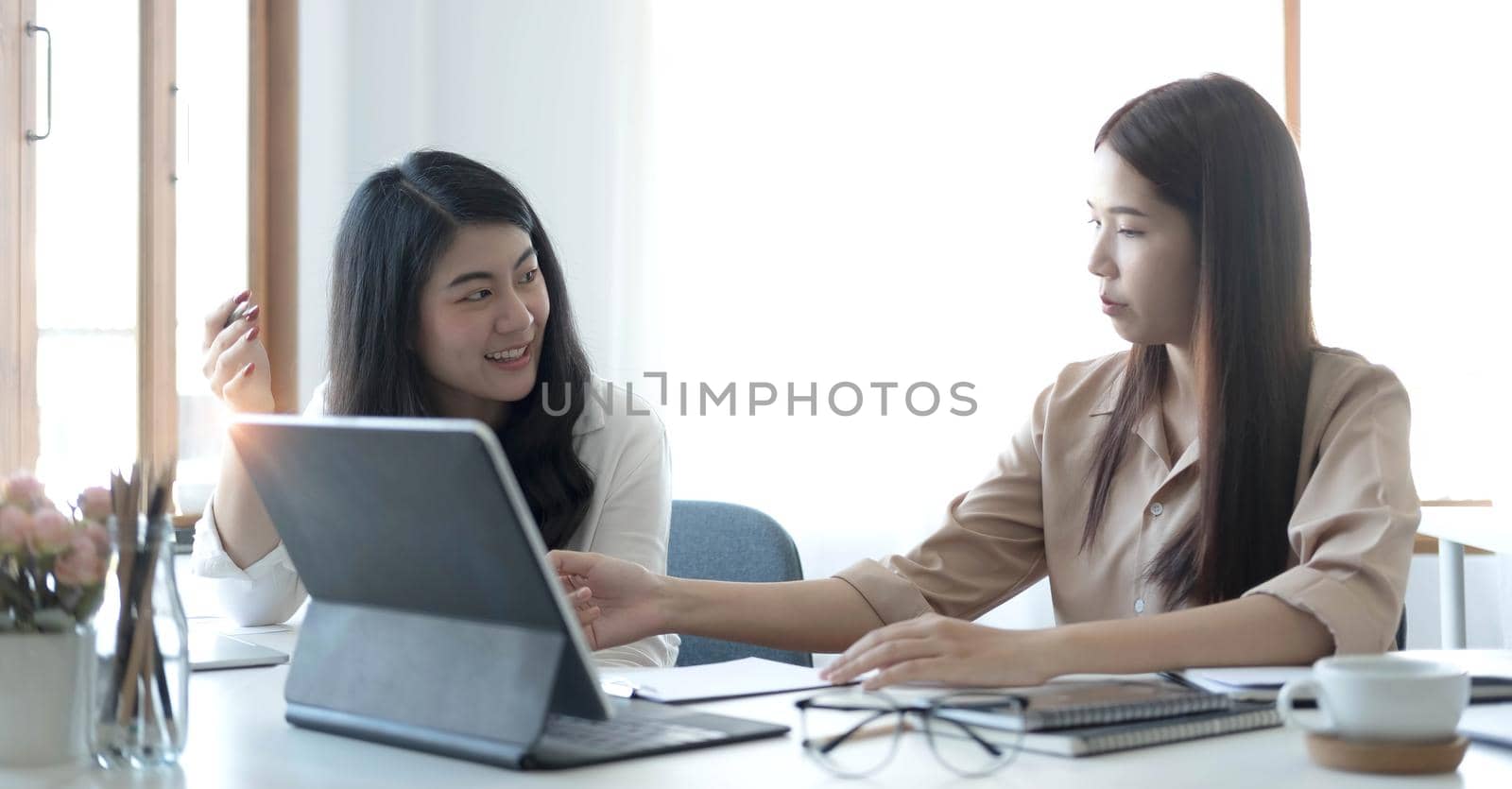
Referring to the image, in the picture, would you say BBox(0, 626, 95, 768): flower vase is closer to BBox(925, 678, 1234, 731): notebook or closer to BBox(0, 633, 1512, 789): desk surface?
BBox(0, 633, 1512, 789): desk surface

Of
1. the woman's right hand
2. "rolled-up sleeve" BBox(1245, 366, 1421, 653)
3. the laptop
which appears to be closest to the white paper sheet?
the laptop

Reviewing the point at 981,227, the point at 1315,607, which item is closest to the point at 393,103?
the point at 981,227

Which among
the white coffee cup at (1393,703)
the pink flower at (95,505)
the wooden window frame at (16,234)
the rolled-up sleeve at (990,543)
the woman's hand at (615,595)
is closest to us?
the white coffee cup at (1393,703)

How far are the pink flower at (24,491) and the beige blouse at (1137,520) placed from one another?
0.85 meters

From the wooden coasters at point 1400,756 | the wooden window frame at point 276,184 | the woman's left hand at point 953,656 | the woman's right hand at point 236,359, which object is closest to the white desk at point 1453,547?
the woman's left hand at point 953,656

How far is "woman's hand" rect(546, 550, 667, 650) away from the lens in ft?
4.78

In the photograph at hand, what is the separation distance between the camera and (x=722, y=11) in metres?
3.06

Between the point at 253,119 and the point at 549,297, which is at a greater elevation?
the point at 253,119

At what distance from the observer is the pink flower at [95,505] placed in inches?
39.9

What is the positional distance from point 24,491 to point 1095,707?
75 centimetres

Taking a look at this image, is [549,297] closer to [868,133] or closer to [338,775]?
[338,775]

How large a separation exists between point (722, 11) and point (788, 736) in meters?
2.28

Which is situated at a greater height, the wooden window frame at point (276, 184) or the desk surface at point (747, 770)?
the wooden window frame at point (276, 184)

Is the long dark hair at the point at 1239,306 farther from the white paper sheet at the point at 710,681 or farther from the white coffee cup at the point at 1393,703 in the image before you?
the white coffee cup at the point at 1393,703
